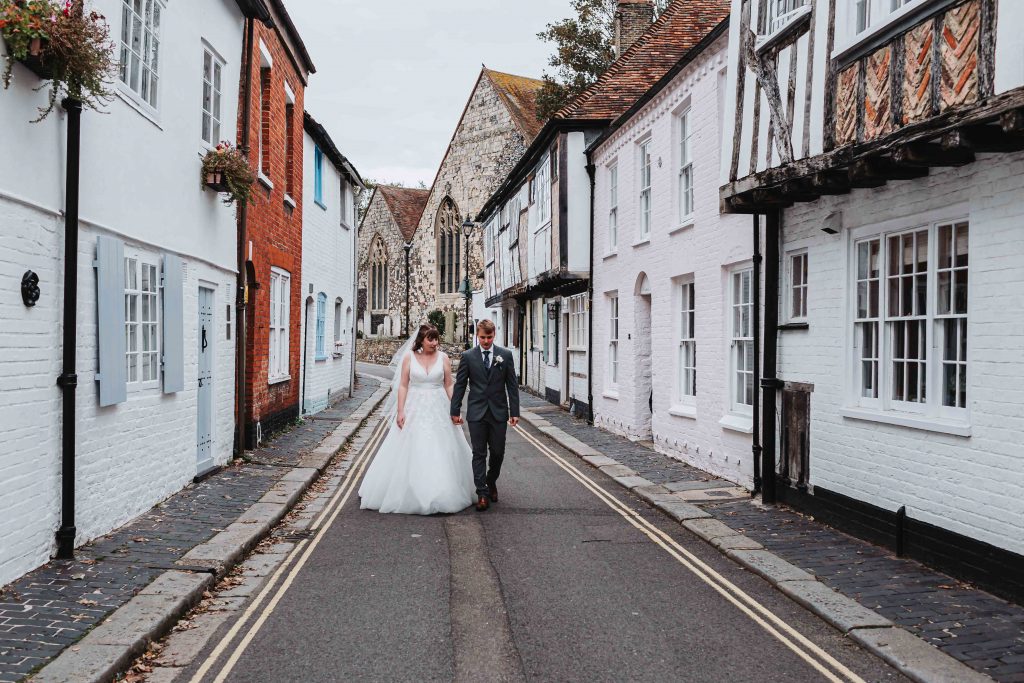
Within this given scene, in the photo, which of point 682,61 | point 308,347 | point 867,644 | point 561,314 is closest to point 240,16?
point 682,61

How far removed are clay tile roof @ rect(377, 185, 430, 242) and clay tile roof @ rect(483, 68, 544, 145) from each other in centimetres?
1070

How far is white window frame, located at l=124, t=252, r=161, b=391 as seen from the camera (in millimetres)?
8227

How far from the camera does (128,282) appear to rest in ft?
26.8

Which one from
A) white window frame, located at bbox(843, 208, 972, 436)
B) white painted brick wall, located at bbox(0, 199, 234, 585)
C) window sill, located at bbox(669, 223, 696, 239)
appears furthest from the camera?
window sill, located at bbox(669, 223, 696, 239)

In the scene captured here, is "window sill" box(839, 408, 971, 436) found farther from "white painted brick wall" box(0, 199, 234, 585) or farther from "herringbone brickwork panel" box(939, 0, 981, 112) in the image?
"white painted brick wall" box(0, 199, 234, 585)

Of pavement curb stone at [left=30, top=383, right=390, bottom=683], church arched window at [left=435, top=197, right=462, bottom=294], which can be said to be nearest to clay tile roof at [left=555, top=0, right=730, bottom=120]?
pavement curb stone at [left=30, top=383, right=390, bottom=683]

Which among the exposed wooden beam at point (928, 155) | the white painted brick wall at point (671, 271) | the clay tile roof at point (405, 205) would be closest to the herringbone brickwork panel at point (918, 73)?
the exposed wooden beam at point (928, 155)

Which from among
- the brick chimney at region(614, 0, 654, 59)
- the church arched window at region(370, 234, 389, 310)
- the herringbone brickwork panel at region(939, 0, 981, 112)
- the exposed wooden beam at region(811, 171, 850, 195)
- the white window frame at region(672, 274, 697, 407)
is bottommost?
the white window frame at region(672, 274, 697, 407)

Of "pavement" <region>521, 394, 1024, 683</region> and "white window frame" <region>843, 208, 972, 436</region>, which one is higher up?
"white window frame" <region>843, 208, 972, 436</region>

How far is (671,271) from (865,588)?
757cm

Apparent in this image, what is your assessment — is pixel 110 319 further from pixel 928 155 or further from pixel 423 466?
Result: pixel 928 155

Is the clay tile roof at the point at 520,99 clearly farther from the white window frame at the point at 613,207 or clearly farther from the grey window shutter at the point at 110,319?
the grey window shutter at the point at 110,319

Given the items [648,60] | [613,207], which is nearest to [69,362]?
[613,207]

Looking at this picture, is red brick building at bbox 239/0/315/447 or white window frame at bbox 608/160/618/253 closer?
red brick building at bbox 239/0/315/447
